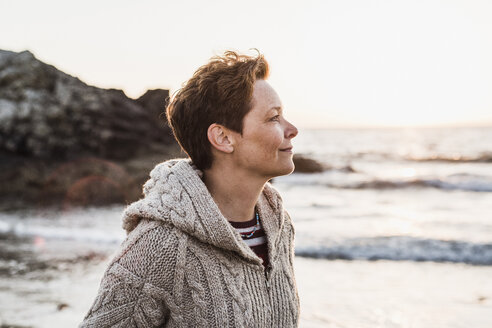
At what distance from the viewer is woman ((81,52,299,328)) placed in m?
1.82

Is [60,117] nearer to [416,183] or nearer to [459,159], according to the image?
[416,183]

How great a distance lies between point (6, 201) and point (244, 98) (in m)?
13.1

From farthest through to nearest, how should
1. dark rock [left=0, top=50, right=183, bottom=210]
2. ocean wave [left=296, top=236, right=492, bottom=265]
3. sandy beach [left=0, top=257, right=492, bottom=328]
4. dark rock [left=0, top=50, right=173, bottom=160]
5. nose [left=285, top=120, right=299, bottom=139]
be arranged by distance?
dark rock [left=0, top=50, right=173, bottom=160]
dark rock [left=0, top=50, right=183, bottom=210]
ocean wave [left=296, top=236, right=492, bottom=265]
sandy beach [left=0, top=257, right=492, bottom=328]
nose [left=285, top=120, right=299, bottom=139]

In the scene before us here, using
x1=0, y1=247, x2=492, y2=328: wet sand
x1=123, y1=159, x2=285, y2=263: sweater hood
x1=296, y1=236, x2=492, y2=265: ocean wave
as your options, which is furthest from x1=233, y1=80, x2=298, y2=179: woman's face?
x1=296, y1=236, x2=492, y2=265: ocean wave

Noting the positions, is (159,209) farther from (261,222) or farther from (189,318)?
(261,222)

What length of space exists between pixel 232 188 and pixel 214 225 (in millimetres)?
339

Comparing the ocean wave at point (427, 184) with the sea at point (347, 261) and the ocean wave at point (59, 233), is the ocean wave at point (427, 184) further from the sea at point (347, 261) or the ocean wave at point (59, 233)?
the ocean wave at point (59, 233)

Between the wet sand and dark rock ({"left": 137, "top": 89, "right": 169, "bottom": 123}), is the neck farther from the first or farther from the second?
dark rock ({"left": 137, "top": 89, "right": 169, "bottom": 123})

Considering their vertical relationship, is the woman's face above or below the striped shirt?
above

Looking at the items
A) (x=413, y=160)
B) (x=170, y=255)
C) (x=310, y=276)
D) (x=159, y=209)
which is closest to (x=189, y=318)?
(x=170, y=255)

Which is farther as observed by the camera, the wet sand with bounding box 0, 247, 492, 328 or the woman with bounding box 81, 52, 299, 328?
the wet sand with bounding box 0, 247, 492, 328

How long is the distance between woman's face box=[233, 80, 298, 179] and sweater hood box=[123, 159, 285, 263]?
0.25 meters

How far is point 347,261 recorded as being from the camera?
8227 mm

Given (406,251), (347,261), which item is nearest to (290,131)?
(347,261)
